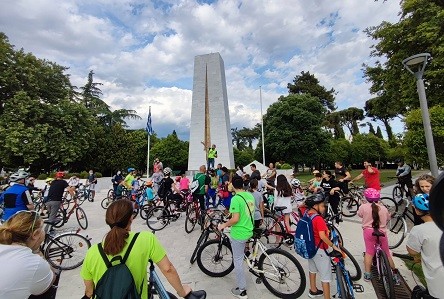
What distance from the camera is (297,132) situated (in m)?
30.3

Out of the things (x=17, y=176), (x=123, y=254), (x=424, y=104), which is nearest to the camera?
(x=123, y=254)

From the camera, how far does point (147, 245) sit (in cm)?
197

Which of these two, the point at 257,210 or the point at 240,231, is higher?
the point at 257,210

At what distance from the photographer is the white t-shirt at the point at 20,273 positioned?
65.2 inches

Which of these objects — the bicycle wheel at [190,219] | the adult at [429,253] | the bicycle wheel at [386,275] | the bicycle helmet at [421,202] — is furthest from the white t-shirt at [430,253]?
the bicycle wheel at [190,219]

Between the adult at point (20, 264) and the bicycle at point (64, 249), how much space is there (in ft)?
11.2

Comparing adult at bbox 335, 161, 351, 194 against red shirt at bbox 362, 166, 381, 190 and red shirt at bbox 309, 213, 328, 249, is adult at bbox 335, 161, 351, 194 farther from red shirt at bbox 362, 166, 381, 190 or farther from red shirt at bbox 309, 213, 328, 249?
red shirt at bbox 309, 213, 328, 249

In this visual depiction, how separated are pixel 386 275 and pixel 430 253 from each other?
1.49 m

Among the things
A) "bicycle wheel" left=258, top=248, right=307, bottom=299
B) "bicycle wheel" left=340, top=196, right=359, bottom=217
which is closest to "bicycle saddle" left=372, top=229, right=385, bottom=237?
"bicycle wheel" left=258, top=248, right=307, bottom=299

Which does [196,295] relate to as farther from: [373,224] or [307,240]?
[373,224]

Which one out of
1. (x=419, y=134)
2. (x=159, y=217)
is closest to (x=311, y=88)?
(x=419, y=134)

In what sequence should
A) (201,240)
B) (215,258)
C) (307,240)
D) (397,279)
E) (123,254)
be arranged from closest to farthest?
(123,254) → (307,240) → (397,279) → (215,258) → (201,240)

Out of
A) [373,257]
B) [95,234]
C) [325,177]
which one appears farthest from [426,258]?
[95,234]

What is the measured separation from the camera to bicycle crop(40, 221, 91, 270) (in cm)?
486
